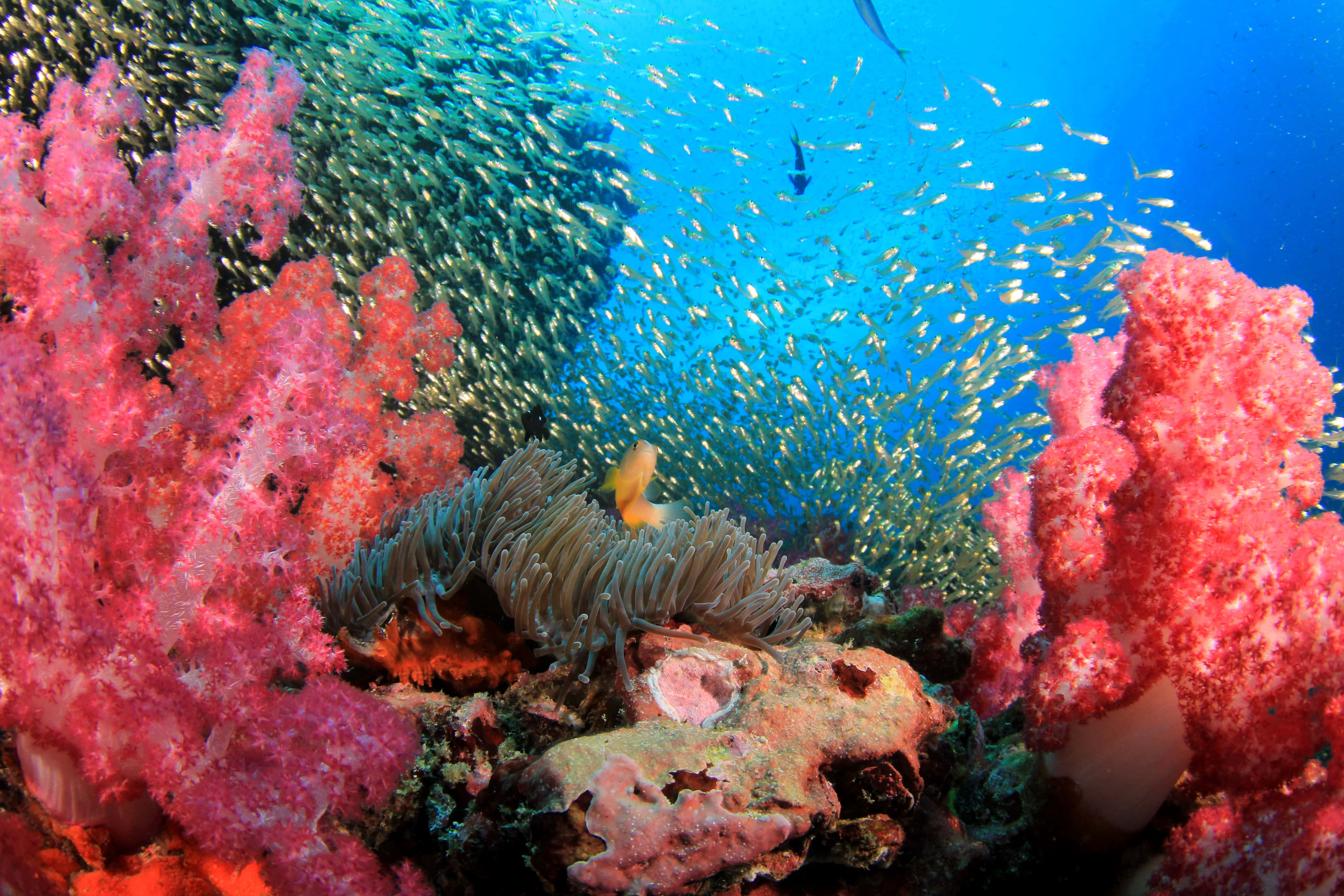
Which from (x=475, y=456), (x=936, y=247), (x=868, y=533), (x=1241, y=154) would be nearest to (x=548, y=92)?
(x=475, y=456)

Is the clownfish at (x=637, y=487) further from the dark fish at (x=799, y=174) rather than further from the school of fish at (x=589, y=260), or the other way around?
the dark fish at (x=799, y=174)

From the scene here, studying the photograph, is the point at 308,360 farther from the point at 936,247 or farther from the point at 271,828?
the point at 936,247

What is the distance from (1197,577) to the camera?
1.83 m

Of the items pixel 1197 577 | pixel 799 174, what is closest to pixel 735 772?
pixel 1197 577

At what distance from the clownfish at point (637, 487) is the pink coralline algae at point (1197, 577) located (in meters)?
2.14

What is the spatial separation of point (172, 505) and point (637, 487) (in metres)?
2.29

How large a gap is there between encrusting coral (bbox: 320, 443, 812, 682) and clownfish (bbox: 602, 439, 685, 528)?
66 centimetres

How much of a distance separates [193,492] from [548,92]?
35.2 ft

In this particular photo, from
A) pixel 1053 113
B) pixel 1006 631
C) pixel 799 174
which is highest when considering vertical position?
pixel 1053 113

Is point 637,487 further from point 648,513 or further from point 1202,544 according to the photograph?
point 1202,544

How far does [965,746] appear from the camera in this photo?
2.47m

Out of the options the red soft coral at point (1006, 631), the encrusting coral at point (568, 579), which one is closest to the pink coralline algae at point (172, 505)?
the encrusting coral at point (568, 579)

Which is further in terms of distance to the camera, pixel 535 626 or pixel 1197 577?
pixel 535 626

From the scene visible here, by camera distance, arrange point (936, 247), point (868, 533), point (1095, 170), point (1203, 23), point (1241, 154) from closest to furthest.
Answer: point (868, 533) → point (1203, 23) → point (1241, 154) → point (1095, 170) → point (936, 247)
